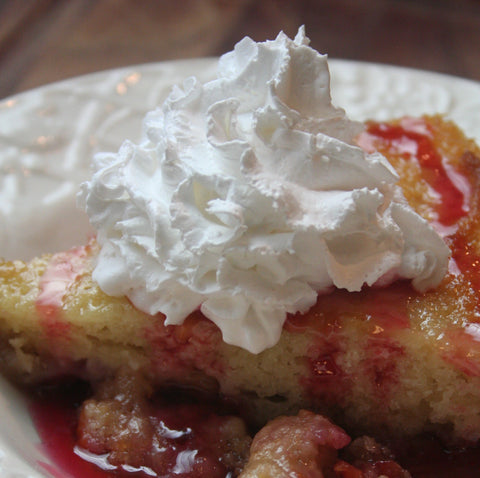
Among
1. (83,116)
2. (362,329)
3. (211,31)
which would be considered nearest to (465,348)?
(362,329)

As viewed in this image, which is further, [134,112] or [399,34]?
[399,34]

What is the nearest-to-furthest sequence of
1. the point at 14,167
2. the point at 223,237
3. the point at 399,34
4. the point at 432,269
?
the point at 223,237, the point at 432,269, the point at 14,167, the point at 399,34

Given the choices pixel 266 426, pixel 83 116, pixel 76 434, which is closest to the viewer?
pixel 266 426

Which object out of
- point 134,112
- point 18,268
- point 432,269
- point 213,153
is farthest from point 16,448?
point 134,112

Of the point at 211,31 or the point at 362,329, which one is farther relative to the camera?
the point at 211,31

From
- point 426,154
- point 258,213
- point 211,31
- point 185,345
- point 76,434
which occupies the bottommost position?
point 211,31

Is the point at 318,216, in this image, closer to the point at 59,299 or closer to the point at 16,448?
the point at 59,299

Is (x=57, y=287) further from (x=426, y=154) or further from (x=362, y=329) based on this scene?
(x=426, y=154)
